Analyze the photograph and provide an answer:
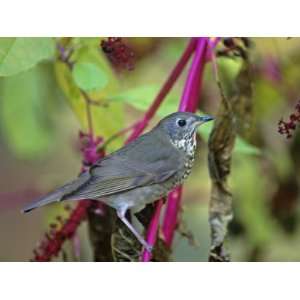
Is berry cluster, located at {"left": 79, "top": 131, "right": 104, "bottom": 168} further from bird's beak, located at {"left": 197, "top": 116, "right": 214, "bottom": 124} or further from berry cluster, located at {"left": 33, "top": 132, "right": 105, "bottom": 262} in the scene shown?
bird's beak, located at {"left": 197, "top": 116, "right": 214, "bottom": 124}

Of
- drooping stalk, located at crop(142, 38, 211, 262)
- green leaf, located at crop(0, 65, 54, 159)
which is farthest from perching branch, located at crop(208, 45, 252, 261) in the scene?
green leaf, located at crop(0, 65, 54, 159)

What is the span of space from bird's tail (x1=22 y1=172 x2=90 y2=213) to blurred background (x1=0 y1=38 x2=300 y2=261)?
26 cm

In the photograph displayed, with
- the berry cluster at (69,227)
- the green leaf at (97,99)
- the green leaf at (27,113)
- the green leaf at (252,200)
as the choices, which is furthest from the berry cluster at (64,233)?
the green leaf at (252,200)

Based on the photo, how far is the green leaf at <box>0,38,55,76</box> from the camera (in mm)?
1026

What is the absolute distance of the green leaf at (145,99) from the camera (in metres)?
1.17

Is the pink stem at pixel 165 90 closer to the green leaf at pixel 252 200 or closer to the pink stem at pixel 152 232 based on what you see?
the pink stem at pixel 152 232

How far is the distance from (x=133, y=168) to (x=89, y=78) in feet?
0.45

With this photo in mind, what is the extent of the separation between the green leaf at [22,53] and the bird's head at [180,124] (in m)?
0.18

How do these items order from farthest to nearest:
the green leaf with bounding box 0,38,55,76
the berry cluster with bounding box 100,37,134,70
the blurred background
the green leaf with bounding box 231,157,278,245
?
the green leaf with bounding box 231,157,278,245 < the blurred background < the berry cluster with bounding box 100,37,134,70 < the green leaf with bounding box 0,38,55,76

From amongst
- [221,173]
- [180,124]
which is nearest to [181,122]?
[180,124]

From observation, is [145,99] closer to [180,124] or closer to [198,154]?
[180,124]

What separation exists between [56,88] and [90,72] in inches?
18.2
